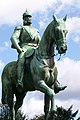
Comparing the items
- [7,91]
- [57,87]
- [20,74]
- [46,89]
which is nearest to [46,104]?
[57,87]

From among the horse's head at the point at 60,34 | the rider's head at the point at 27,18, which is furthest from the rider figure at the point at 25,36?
the horse's head at the point at 60,34

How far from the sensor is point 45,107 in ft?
50.8

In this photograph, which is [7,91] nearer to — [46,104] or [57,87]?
[46,104]

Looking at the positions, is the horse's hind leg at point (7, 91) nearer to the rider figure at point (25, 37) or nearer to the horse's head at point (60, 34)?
the rider figure at point (25, 37)

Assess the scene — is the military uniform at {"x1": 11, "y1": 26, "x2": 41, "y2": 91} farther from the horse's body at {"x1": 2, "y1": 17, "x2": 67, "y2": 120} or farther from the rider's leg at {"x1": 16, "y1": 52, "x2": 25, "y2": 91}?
the horse's body at {"x1": 2, "y1": 17, "x2": 67, "y2": 120}

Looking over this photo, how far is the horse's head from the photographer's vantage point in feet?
46.5

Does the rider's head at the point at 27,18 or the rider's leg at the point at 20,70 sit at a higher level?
the rider's head at the point at 27,18

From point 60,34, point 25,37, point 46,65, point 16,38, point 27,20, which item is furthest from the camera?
point 27,20

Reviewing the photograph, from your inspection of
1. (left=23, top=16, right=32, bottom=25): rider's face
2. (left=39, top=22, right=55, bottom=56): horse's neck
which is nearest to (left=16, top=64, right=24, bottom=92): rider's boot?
(left=39, top=22, right=55, bottom=56): horse's neck

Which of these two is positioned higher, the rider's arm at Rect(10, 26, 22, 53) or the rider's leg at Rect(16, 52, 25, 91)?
the rider's arm at Rect(10, 26, 22, 53)

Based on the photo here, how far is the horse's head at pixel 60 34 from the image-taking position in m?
14.2

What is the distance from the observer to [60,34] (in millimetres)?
14227

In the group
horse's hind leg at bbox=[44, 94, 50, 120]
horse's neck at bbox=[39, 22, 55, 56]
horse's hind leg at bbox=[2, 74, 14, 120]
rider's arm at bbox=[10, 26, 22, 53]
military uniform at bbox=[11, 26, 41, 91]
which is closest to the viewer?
horse's neck at bbox=[39, 22, 55, 56]

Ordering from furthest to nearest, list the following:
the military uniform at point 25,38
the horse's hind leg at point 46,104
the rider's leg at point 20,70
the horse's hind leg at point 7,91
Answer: the horse's hind leg at point 7,91 < the military uniform at point 25,38 < the rider's leg at point 20,70 < the horse's hind leg at point 46,104
